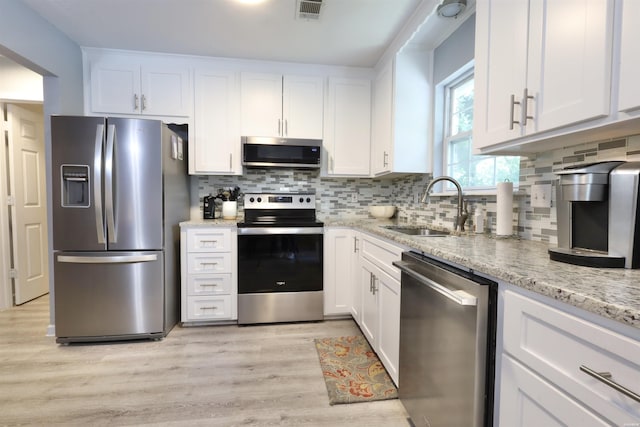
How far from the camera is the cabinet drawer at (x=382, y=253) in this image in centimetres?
169

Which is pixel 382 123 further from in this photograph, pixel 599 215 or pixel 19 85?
pixel 19 85

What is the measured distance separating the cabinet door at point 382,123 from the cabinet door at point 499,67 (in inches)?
42.3

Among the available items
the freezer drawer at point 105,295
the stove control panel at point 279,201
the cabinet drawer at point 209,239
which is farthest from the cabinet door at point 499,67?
the freezer drawer at point 105,295

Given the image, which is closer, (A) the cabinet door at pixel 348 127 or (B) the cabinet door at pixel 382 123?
(B) the cabinet door at pixel 382 123

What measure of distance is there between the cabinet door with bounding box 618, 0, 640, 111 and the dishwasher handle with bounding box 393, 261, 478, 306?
0.69 metres

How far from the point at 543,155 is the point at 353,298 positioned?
1.80m

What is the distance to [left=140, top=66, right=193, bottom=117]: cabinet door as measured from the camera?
273 cm

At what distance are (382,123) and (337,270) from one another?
1388mm

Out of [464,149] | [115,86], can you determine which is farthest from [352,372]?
[115,86]

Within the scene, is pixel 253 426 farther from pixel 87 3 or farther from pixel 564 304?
pixel 87 3

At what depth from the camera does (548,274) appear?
835mm

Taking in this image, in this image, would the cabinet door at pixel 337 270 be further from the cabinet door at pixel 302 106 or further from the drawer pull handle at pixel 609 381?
the drawer pull handle at pixel 609 381

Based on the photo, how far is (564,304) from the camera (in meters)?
0.71

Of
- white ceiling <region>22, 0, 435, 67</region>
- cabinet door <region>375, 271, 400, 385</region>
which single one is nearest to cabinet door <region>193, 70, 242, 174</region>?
white ceiling <region>22, 0, 435, 67</region>
